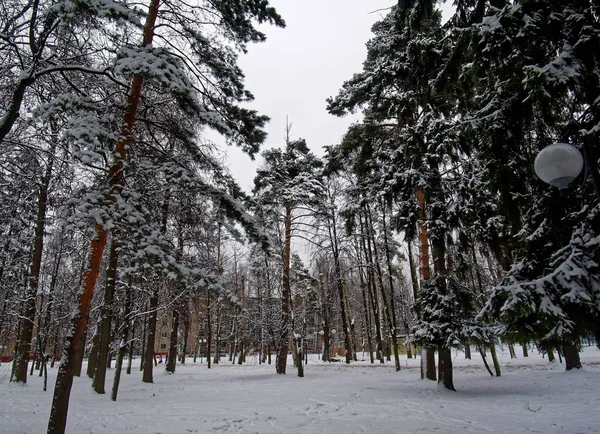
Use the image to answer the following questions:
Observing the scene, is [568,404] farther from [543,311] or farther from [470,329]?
[543,311]

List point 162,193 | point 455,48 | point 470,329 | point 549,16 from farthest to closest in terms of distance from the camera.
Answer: point 470,329
point 162,193
point 455,48
point 549,16

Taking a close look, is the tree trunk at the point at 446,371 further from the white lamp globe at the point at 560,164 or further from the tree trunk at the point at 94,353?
the tree trunk at the point at 94,353

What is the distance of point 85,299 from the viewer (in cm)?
545

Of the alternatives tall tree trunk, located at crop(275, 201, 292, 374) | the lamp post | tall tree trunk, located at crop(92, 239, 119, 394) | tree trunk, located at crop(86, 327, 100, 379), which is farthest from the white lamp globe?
tree trunk, located at crop(86, 327, 100, 379)

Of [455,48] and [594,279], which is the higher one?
[455,48]

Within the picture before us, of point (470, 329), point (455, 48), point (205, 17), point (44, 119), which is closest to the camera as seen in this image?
point (44, 119)

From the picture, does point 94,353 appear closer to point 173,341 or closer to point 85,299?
point 173,341

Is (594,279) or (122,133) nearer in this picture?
(594,279)

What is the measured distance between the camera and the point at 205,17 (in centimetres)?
738

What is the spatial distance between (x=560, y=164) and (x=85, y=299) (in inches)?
266

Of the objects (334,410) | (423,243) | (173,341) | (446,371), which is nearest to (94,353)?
(173,341)

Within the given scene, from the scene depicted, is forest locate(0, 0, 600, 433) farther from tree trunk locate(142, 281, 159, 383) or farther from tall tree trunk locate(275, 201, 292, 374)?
tall tree trunk locate(275, 201, 292, 374)

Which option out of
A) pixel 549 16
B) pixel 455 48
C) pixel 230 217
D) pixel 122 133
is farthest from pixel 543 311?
pixel 122 133

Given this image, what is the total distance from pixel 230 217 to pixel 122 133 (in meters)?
2.50
